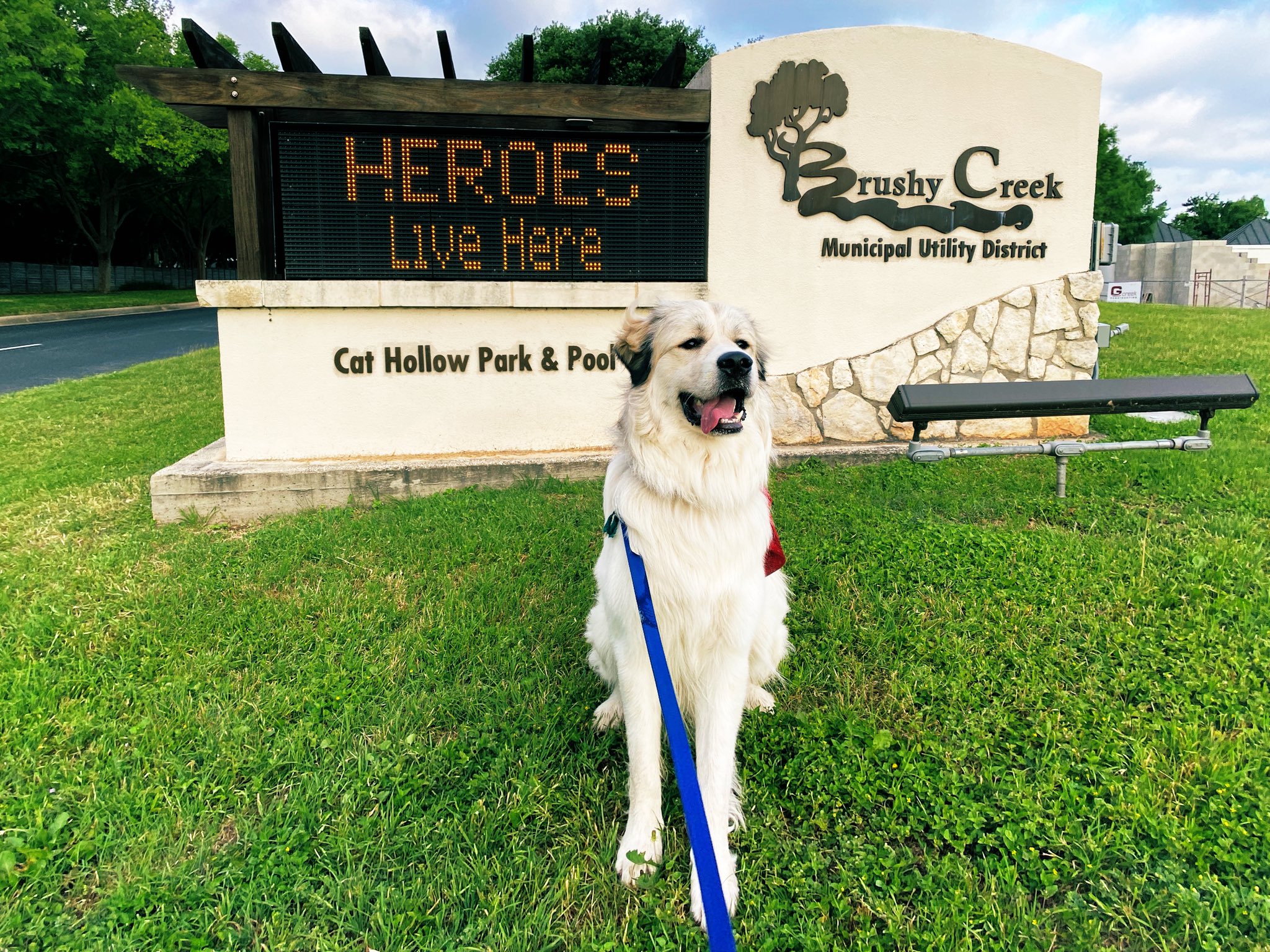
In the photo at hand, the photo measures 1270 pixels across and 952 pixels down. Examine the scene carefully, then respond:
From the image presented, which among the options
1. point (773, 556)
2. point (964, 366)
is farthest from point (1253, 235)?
point (773, 556)

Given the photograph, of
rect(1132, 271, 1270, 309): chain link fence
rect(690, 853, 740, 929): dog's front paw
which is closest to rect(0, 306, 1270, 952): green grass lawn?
rect(690, 853, 740, 929): dog's front paw

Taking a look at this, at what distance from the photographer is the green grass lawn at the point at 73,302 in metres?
23.3

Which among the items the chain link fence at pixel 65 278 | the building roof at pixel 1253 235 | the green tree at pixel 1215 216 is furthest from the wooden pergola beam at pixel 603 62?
the green tree at pixel 1215 216

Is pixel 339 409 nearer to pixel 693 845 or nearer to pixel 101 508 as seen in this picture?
pixel 101 508

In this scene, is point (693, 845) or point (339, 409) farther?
point (339, 409)

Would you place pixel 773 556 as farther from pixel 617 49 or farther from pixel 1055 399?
pixel 617 49

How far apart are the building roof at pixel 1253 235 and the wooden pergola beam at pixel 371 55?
60.4 m

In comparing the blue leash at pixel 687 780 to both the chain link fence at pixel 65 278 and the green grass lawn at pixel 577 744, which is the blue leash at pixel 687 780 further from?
the chain link fence at pixel 65 278

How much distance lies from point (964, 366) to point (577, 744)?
549cm

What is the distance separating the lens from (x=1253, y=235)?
49125 millimetres

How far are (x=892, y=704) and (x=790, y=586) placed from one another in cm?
113

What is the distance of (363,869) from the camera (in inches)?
82.1

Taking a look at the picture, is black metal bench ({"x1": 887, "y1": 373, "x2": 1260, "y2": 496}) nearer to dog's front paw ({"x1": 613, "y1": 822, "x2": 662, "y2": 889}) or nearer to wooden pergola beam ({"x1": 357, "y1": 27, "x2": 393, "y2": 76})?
dog's front paw ({"x1": 613, "y1": 822, "x2": 662, "y2": 889})

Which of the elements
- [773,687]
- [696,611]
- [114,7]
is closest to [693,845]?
[696,611]
